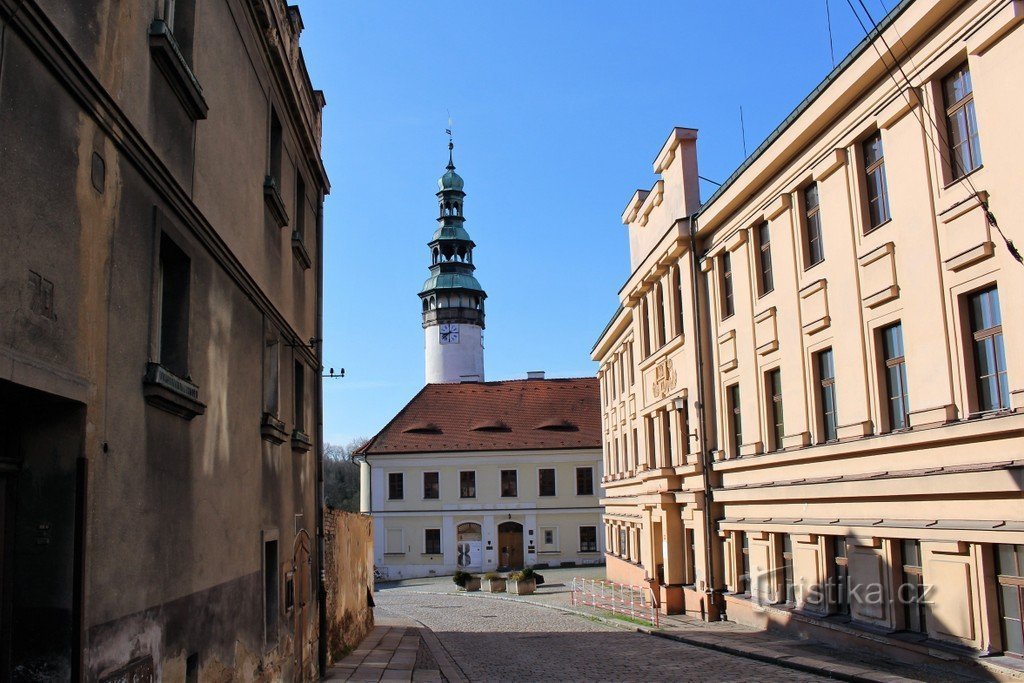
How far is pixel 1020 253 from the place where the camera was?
481 inches

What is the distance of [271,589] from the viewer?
461 inches

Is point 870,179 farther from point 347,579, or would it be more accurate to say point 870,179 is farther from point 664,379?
point 347,579

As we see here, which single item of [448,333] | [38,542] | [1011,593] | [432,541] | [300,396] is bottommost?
[432,541]

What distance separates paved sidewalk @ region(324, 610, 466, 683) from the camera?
611 inches

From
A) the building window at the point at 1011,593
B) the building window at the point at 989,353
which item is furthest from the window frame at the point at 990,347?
the building window at the point at 1011,593

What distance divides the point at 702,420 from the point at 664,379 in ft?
12.4

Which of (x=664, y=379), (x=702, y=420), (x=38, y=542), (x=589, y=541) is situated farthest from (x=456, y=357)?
(x=38, y=542)

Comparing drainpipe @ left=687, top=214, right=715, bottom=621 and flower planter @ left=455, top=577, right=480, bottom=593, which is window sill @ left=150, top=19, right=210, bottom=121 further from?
flower planter @ left=455, top=577, right=480, bottom=593

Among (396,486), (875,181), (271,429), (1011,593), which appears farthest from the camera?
(396,486)

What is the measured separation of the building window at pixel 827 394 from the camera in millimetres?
17891

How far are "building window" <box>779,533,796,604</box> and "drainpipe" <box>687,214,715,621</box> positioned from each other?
3.45m

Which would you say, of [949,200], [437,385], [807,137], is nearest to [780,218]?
[807,137]

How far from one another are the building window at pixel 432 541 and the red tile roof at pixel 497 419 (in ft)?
14.7

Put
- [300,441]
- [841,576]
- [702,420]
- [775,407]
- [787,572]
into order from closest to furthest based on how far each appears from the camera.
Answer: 1. [300,441]
2. [841,576]
3. [787,572]
4. [775,407]
5. [702,420]
